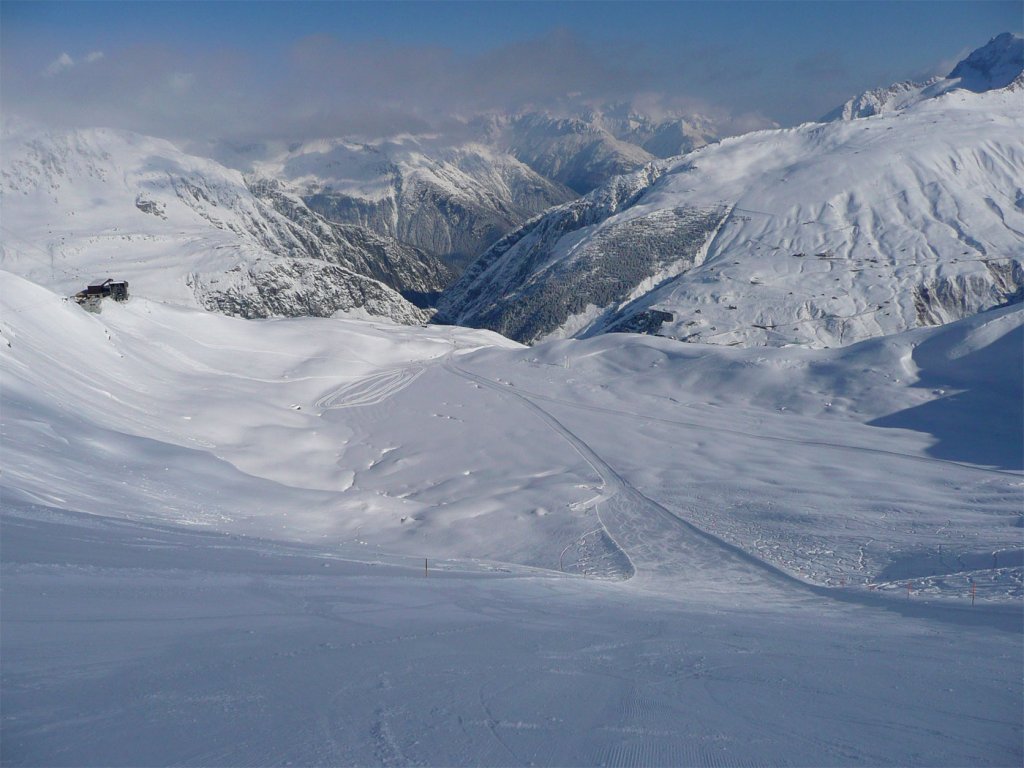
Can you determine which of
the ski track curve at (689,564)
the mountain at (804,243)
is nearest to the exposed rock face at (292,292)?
the mountain at (804,243)

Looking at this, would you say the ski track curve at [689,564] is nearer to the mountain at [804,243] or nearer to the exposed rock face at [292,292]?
the mountain at [804,243]

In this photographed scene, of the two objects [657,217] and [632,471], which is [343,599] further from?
[657,217]

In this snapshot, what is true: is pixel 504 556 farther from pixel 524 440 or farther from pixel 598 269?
pixel 598 269

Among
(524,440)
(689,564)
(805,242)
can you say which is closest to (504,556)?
(689,564)

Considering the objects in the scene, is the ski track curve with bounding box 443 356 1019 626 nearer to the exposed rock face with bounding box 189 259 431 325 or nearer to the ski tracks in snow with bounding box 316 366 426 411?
the ski tracks in snow with bounding box 316 366 426 411

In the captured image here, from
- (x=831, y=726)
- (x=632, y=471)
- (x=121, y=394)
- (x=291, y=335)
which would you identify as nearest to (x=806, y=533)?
(x=632, y=471)

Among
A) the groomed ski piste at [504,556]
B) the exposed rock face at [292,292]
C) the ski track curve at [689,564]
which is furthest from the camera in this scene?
the exposed rock face at [292,292]

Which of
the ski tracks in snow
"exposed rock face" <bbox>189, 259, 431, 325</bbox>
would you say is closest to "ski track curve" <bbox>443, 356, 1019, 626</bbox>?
the ski tracks in snow
